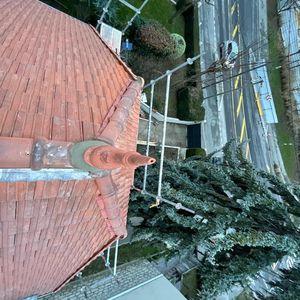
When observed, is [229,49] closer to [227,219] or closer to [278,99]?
[278,99]

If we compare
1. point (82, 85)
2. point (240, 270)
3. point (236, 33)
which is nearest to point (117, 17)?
point (236, 33)

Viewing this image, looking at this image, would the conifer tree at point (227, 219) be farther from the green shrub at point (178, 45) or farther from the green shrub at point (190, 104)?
the green shrub at point (178, 45)

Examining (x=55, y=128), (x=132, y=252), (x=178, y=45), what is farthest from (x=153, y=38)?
(x=55, y=128)

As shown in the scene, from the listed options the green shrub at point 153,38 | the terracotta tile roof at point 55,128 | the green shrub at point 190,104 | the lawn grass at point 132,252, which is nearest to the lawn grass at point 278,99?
the green shrub at point 190,104

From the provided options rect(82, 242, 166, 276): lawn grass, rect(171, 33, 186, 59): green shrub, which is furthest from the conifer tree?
rect(171, 33, 186, 59): green shrub

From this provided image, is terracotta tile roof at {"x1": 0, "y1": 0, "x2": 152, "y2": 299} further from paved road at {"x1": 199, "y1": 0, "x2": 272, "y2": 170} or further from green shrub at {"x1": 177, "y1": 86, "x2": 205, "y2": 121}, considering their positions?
paved road at {"x1": 199, "y1": 0, "x2": 272, "y2": 170}
